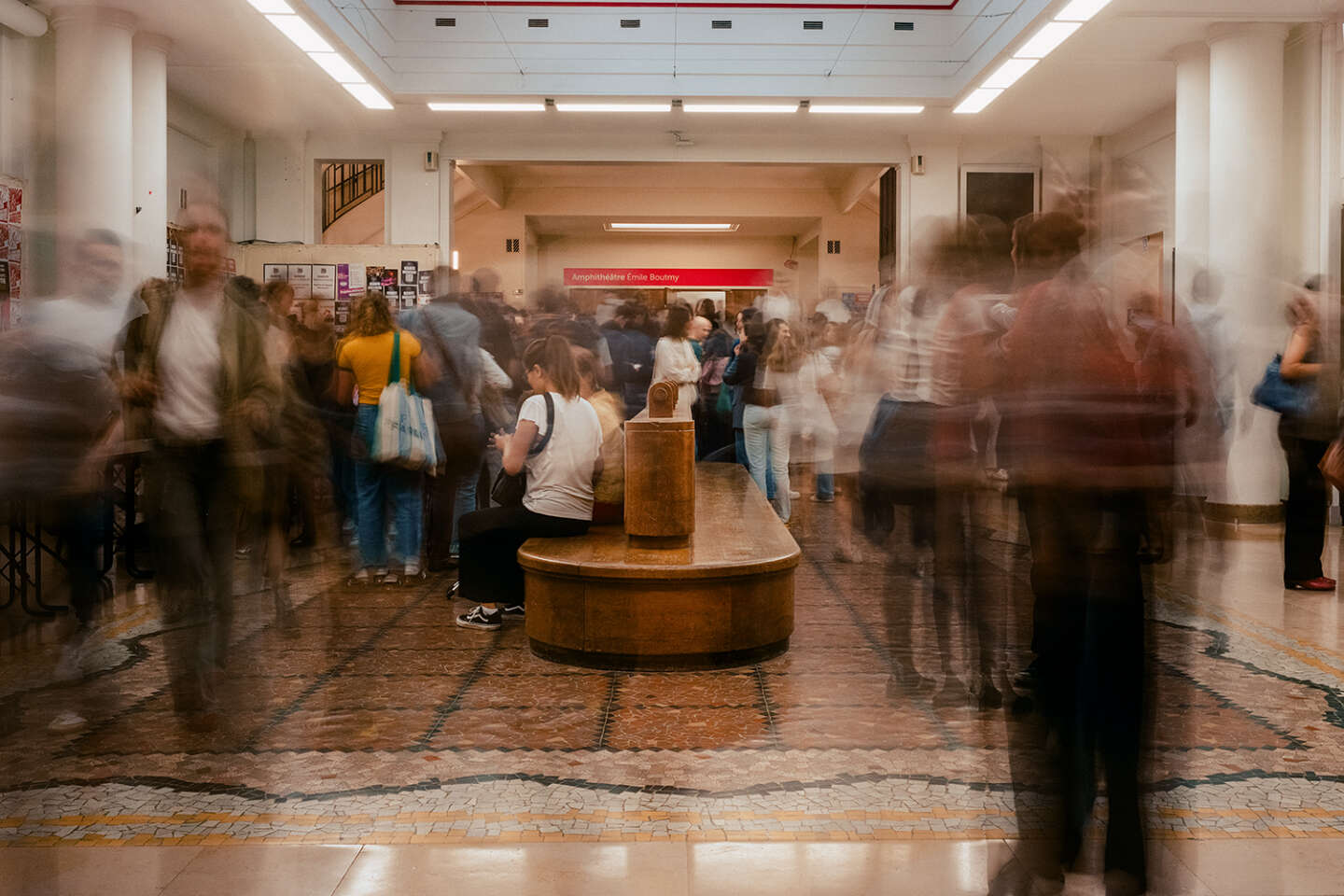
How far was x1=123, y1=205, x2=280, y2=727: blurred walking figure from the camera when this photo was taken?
3.71 metres

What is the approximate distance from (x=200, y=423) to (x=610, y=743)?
66.7 inches

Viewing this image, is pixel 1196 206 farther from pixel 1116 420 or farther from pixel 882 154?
pixel 882 154

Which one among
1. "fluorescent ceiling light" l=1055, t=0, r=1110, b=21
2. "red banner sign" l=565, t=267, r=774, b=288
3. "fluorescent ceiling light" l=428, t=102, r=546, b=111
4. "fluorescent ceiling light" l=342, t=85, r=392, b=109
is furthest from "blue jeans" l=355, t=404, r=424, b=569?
"red banner sign" l=565, t=267, r=774, b=288

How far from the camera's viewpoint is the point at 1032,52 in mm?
10109

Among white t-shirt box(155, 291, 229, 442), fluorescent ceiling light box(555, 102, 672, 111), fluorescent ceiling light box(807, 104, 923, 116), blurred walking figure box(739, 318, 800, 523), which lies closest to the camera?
white t-shirt box(155, 291, 229, 442)

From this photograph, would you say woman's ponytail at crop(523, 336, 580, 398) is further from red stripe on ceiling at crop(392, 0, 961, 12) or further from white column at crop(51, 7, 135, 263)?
red stripe on ceiling at crop(392, 0, 961, 12)

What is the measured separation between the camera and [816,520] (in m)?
9.23

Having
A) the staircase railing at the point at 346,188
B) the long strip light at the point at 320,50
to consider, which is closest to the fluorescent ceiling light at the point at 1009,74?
the long strip light at the point at 320,50

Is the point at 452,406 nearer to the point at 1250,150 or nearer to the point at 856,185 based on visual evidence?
the point at 1250,150

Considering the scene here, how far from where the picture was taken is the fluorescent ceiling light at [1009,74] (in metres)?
10.5

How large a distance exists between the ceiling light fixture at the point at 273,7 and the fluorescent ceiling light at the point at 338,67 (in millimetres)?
1174

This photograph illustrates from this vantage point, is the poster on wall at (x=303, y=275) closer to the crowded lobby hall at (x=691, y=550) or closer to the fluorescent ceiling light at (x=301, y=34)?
the crowded lobby hall at (x=691, y=550)

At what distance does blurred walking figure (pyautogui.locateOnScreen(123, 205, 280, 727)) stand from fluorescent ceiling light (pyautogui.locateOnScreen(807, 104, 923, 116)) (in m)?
9.77

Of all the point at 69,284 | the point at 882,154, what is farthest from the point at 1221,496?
the point at 882,154
